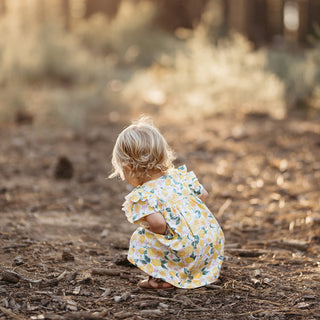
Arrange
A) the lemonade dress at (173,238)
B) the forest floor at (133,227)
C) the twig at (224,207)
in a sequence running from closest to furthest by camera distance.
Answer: the forest floor at (133,227) → the lemonade dress at (173,238) → the twig at (224,207)

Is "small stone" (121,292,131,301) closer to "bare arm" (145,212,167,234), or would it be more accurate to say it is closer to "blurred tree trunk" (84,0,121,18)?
"bare arm" (145,212,167,234)

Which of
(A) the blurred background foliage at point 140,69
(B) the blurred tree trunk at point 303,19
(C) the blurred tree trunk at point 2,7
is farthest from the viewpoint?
(B) the blurred tree trunk at point 303,19

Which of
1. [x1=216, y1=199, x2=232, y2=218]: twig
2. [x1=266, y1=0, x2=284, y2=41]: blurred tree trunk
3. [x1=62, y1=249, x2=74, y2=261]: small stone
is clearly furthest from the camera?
[x1=266, y1=0, x2=284, y2=41]: blurred tree trunk

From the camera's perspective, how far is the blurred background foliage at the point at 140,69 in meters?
7.22

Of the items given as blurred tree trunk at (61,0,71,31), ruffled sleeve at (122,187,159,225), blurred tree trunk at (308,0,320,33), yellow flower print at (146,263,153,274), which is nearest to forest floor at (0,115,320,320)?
yellow flower print at (146,263,153,274)

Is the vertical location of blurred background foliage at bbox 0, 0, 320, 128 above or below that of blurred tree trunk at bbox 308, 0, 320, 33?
below

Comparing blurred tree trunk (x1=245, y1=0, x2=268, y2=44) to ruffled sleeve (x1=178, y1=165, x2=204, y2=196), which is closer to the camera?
ruffled sleeve (x1=178, y1=165, x2=204, y2=196)

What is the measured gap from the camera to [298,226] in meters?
3.90

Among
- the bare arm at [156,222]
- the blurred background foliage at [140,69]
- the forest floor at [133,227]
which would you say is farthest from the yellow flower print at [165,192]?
the blurred background foliage at [140,69]

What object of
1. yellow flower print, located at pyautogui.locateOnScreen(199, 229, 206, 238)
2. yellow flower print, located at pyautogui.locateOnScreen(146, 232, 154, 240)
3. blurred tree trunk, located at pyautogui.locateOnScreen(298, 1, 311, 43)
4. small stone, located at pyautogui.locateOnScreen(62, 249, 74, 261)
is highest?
blurred tree trunk, located at pyautogui.locateOnScreen(298, 1, 311, 43)

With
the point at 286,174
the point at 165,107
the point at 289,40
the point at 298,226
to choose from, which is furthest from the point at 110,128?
the point at 289,40

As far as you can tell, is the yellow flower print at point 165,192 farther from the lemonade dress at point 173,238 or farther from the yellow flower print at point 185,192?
the yellow flower print at point 185,192

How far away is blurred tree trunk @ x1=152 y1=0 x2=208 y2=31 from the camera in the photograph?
13.4 metres

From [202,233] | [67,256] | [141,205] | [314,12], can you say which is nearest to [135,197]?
[141,205]
